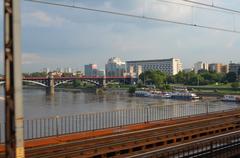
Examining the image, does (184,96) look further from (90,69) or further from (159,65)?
(90,69)

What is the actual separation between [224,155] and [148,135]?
9.58 ft

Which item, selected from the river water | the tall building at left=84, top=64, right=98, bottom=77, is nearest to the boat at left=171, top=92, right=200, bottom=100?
the river water

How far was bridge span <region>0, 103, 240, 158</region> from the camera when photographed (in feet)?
27.9

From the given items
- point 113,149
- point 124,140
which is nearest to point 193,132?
point 124,140

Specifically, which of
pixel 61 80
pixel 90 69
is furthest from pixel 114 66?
pixel 61 80

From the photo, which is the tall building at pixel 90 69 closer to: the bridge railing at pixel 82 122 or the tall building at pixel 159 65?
the tall building at pixel 159 65

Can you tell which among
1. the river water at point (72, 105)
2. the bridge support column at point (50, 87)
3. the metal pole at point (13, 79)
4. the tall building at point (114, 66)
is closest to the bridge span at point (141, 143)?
the metal pole at point (13, 79)

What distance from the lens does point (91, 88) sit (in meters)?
96.4

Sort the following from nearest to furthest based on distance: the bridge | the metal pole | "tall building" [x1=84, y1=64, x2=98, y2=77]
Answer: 1. the metal pole
2. the bridge
3. "tall building" [x1=84, y1=64, x2=98, y2=77]

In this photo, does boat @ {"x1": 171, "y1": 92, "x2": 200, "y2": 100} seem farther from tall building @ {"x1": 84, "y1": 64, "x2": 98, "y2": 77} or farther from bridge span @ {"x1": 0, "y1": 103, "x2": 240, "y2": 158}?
tall building @ {"x1": 84, "y1": 64, "x2": 98, "y2": 77}

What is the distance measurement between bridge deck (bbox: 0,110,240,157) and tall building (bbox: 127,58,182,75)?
459 feet

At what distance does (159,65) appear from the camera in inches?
6329

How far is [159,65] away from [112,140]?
150787mm

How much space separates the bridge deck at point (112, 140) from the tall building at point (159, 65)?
459 feet
